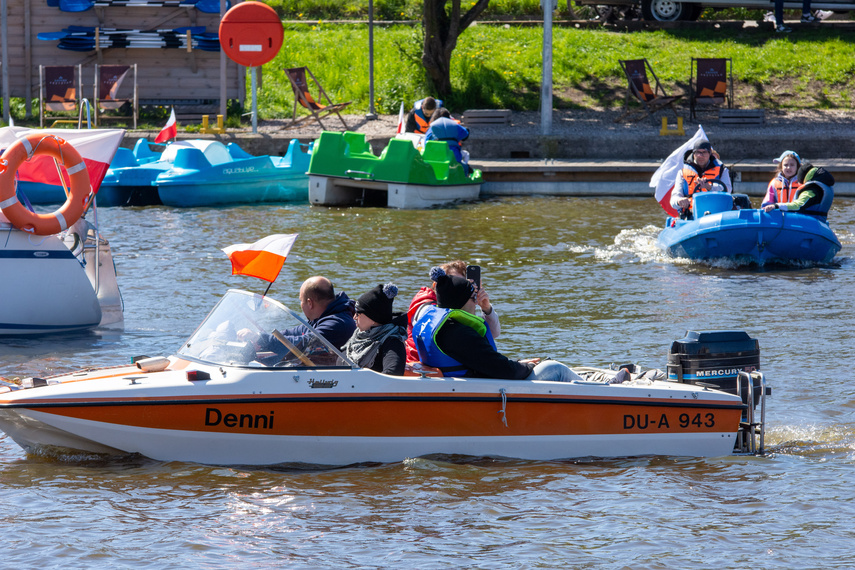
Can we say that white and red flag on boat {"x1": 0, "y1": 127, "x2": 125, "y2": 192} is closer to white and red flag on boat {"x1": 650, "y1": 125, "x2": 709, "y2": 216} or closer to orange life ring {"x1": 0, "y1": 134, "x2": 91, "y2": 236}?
orange life ring {"x1": 0, "y1": 134, "x2": 91, "y2": 236}

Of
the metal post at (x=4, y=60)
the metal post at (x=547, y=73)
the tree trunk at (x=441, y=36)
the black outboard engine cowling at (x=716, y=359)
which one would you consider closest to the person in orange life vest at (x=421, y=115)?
the metal post at (x=547, y=73)

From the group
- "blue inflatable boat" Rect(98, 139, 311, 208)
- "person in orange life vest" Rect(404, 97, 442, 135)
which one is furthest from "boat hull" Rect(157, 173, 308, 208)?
"person in orange life vest" Rect(404, 97, 442, 135)

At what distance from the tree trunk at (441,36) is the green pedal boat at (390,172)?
5011 mm

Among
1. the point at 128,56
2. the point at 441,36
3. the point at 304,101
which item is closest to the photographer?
the point at 304,101

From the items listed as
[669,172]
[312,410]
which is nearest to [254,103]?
[669,172]

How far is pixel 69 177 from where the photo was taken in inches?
367

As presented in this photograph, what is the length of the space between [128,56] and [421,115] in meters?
8.18

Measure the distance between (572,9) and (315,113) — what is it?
371 inches

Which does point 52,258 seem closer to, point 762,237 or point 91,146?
point 91,146

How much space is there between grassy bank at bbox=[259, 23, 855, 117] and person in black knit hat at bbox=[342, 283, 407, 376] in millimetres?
16899

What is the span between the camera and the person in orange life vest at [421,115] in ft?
59.2

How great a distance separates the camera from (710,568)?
492cm

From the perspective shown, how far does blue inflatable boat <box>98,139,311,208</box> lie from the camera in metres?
17.1

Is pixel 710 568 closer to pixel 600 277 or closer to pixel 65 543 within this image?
pixel 65 543
